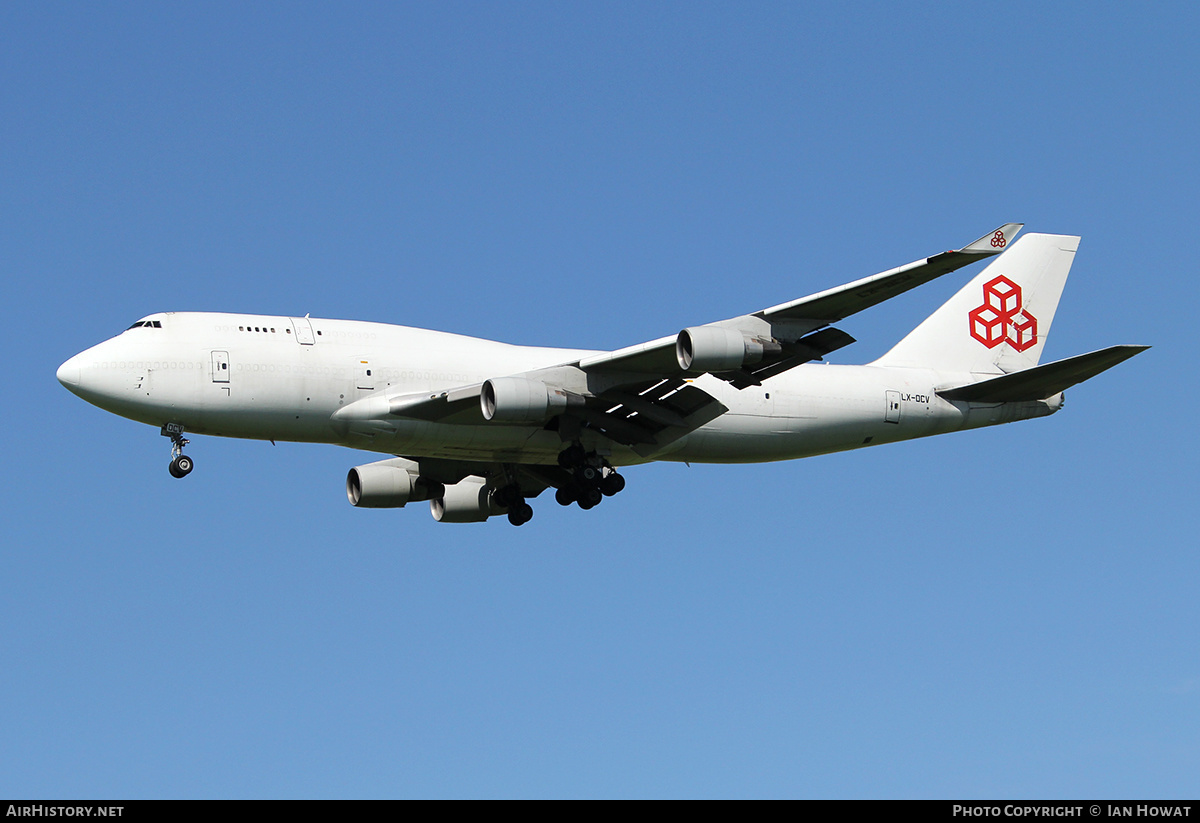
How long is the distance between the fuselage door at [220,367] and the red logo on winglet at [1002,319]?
2038 centimetres

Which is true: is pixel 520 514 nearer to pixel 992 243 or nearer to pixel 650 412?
pixel 650 412

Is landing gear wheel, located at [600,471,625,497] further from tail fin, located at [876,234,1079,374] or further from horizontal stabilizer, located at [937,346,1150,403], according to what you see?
tail fin, located at [876,234,1079,374]

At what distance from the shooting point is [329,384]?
32.8 m

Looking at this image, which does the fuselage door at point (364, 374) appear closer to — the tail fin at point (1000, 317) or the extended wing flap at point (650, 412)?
the extended wing flap at point (650, 412)

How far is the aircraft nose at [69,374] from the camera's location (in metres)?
32.3

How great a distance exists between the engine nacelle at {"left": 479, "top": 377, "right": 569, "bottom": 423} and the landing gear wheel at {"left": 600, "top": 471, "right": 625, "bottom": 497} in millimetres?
3109

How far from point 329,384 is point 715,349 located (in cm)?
874

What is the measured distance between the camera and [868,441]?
38.1m

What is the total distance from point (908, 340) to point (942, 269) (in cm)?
1108

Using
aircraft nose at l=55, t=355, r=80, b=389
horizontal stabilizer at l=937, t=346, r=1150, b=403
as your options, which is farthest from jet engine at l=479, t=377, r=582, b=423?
horizontal stabilizer at l=937, t=346, r=1150, b=403

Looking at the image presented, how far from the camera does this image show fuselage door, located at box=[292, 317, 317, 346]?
109ft

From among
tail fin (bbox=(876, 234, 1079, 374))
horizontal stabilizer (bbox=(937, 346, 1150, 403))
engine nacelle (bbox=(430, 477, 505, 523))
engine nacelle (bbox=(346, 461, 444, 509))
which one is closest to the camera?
horizontal stabilizer (bbox=(937, 346, 1150, 403))

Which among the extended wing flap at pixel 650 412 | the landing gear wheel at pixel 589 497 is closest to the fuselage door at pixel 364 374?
the extended wing flap at pixel 650 412

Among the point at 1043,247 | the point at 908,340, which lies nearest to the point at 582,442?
the point at 908,340
